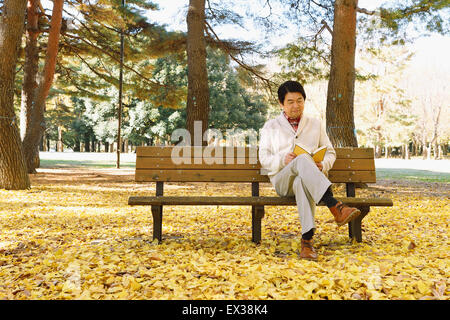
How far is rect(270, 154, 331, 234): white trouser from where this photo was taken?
321cm

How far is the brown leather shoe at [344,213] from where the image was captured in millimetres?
3086

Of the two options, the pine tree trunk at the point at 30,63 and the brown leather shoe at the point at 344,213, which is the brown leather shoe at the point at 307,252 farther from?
the pine tree trunk at the point at 30,63

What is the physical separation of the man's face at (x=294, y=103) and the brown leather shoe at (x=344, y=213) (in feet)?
3.27

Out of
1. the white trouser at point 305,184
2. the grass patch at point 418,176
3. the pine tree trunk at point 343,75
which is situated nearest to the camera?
the white trouser at point 305,184

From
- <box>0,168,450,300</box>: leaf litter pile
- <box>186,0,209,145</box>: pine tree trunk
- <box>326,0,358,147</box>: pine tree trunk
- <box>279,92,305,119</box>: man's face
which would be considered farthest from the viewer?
<box>186,0,209,145</box>: pine tree trunk

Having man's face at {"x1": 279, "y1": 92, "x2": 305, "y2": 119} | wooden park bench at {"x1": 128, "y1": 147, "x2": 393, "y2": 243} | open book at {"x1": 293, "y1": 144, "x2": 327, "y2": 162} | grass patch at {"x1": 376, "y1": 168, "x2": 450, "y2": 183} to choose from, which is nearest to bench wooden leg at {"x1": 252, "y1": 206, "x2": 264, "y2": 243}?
wooden park bench at {"x1": 128, "y1": 147, "x2": 393, "y2": 243}

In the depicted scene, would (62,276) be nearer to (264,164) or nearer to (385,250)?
(264,164)

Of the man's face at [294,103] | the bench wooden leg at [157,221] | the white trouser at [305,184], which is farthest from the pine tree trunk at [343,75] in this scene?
the bench wooden leg at [157,221]

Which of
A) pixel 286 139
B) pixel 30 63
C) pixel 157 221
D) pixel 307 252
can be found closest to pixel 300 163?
pixel 286 139

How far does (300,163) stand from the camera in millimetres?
3330

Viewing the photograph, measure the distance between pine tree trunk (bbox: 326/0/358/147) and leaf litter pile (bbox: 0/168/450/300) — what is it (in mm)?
2501

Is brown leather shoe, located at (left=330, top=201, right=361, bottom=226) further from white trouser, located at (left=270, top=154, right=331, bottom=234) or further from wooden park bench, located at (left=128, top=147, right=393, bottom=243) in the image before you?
wooden park bench, located at (left=128, top=147, right=393, bottom=243)
